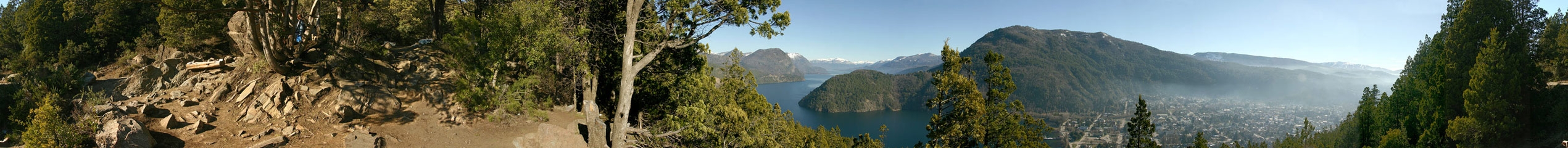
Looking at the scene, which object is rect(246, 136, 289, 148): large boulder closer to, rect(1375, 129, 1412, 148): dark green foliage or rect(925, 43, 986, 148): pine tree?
rect(925, 43, 986, 148): pine tree

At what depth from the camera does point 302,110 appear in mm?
Answer: 10484

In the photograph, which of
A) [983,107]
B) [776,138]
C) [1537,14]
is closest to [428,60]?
[776,138]

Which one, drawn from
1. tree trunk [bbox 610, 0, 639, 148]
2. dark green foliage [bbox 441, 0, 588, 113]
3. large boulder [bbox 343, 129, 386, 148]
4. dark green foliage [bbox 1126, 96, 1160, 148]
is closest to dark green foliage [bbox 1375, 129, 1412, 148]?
dark green foliage [bbox 1126, 96, 1160, 148]

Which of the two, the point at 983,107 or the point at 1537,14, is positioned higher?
the point at 1537,14

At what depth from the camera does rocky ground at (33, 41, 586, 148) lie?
8.91m

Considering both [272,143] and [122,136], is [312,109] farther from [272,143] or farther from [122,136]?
[122,136]

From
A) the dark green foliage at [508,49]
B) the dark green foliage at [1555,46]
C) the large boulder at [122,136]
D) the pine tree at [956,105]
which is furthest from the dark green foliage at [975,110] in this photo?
the dark green foliage at [1555,46]

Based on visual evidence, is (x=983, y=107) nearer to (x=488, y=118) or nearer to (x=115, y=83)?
(x=488, y=118)

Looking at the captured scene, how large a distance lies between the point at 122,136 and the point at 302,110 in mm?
2947

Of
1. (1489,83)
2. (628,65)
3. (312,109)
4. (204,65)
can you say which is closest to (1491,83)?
(1489,83)

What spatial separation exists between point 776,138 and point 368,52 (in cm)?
1104

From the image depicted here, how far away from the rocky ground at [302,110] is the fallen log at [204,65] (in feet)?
0.29

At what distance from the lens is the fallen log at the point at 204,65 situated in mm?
12204

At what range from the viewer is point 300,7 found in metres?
15.6
